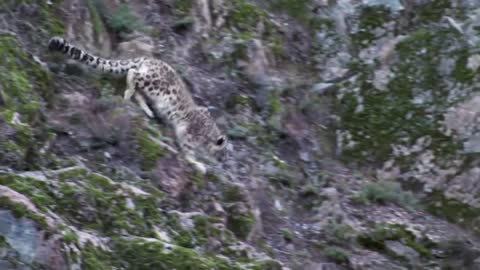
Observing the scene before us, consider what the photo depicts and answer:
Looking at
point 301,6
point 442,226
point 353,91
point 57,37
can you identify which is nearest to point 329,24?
point 301,6

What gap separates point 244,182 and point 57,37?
8.96 ft

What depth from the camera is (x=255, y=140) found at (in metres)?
12.5

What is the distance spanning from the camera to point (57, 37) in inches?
439

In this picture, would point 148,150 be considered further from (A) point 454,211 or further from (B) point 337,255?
(A) point 454,211

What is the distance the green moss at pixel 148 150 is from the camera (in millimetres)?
10070

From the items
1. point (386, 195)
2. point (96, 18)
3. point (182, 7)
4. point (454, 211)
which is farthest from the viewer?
point (182, 7)

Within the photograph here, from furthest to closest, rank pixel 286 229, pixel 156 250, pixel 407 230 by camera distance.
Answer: pixel 407 230
pixel 286 229
pixel 156 250

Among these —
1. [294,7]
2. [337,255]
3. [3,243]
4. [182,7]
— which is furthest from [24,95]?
[294,7]

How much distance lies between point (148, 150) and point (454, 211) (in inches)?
173

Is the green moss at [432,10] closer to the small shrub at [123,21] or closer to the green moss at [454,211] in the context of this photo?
the green moss at [454,211]

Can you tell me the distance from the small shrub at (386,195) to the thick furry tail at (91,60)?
329cm

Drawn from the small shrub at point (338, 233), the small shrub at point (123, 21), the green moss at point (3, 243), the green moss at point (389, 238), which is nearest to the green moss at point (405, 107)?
the green moss at point (389, 238)

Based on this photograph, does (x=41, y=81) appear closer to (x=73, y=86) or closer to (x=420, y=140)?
(x=73, y=86)

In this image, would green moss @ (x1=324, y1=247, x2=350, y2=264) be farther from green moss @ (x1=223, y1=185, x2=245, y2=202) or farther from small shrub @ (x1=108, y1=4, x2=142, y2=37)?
small shrub @ (x1=108, y1=4, x2=142, y2=37)
